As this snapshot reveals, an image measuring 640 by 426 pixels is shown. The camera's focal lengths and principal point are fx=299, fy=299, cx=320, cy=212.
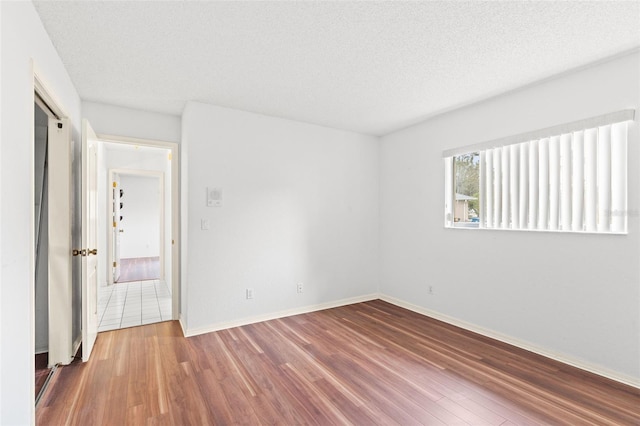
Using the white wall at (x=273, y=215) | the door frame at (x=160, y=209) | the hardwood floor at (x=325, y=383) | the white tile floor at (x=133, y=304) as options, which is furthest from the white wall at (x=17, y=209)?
the door frame at (x=160, y=209)

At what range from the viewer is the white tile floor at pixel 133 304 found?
3.70 meters

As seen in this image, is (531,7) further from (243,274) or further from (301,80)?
(243,274)

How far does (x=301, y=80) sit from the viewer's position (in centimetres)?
280

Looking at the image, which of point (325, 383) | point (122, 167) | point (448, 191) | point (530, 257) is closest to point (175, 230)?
point (325, 383)

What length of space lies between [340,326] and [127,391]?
2.14 m

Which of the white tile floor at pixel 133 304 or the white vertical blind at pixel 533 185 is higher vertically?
the white vertical blind at pixel 533 185

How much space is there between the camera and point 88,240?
8.80ft

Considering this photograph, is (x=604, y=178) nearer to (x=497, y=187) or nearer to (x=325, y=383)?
(x=497, y=187)

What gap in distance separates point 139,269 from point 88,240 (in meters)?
5.07

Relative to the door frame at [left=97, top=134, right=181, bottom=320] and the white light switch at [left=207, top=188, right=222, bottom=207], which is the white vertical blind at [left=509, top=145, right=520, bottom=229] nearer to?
the white light switch at [left=207, top=188, right=222, bottom=207]

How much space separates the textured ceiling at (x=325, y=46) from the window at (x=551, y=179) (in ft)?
1.84

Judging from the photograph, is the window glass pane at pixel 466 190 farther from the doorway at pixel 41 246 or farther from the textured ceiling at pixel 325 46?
the doorway at pixel 41 246

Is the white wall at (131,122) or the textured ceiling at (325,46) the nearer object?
the textured ceiling at (325,46)

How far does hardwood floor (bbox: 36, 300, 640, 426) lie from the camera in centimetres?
196
